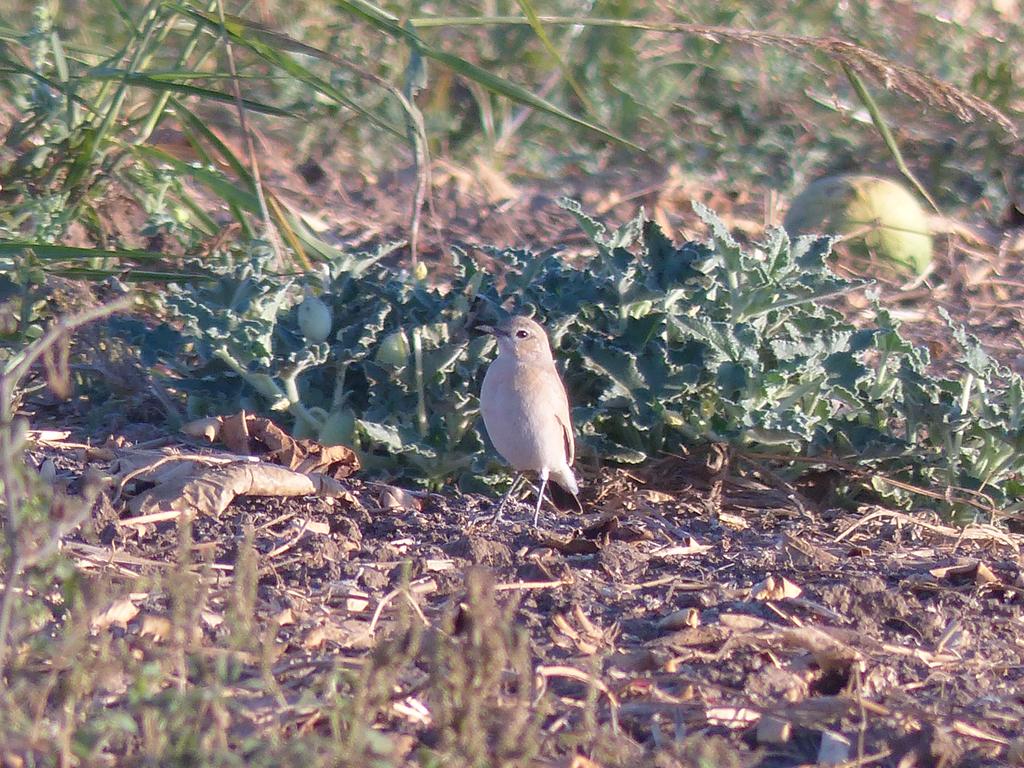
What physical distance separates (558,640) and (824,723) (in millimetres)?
689

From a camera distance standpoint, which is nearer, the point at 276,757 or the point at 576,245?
the point at 276,757

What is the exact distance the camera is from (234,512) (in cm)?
425

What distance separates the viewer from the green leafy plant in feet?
15.2

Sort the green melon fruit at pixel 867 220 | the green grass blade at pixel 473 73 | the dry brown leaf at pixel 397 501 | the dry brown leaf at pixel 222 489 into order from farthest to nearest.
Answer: the green melon fruit at pixel 867 220
the green grass blade at pixel 473 73
the dry brown leaf at pixel 397 501
the dry brown leaf at pixel 222 489

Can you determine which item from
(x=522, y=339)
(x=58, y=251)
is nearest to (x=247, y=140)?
(x=58, y=251)

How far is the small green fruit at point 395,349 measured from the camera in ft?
15.2

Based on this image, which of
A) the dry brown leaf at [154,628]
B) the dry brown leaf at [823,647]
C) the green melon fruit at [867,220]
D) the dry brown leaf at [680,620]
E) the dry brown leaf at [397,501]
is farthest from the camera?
the green melon fruit at [867,220]

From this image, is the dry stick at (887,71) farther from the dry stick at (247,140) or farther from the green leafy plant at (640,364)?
the dry stick at (247,140)

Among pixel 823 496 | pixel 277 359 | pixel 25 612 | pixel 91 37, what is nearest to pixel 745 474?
pixel 823 496

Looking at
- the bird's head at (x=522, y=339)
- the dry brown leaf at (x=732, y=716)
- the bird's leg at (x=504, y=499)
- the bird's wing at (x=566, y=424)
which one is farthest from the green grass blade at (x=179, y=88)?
the dry brown leaf at (x=732, y=716)

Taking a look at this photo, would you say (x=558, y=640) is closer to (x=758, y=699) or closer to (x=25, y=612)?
(x=758, y=699)

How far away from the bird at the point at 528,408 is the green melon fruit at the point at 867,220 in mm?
3320

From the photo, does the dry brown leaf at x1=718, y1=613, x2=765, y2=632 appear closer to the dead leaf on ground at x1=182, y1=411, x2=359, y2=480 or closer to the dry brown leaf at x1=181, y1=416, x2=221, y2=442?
the dead leaf on ground at x1=182, y1=411, x2=359, y2=480

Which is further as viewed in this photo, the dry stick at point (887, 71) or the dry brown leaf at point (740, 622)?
the dry stick at point (887, 71)
